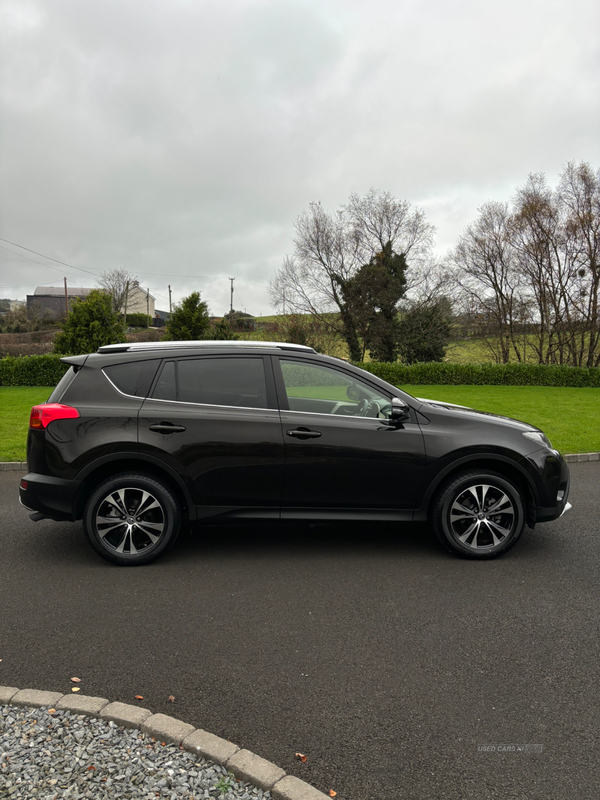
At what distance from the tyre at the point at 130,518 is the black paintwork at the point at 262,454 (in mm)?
139

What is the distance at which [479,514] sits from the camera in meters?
5.11

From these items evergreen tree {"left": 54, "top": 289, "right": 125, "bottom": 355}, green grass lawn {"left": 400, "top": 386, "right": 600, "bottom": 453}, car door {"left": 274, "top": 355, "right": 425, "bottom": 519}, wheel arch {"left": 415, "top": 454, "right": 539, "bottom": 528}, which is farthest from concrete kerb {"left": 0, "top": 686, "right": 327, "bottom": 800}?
evergreen tree {"left": 54, "top": 289, "right": 125, "bottom": 355}

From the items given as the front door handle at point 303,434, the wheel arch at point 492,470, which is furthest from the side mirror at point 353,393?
the wheel arch at point 492,470

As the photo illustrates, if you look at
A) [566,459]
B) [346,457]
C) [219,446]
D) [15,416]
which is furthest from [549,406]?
[219,446]

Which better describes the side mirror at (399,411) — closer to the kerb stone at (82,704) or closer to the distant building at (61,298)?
the kerb stone at (82,704)

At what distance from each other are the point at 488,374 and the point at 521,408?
1079 cm

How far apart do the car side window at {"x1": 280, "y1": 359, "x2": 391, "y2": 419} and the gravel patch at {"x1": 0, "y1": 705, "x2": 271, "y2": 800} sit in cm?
299

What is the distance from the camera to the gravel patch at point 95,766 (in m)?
2.30

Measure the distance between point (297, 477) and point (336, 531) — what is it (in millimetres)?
1366

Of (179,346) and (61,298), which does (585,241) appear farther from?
(61,298)

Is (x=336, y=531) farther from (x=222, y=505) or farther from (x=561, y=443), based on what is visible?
(x=561, y=443)

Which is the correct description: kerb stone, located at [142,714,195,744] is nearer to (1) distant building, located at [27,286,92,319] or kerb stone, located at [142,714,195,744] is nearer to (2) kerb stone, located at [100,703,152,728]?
(2) kerb stone, located at [100,703,152,728]

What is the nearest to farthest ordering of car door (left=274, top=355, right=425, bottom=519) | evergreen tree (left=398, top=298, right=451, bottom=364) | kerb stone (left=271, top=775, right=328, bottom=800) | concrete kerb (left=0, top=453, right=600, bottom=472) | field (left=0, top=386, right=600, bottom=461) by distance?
kerb stone (left=271, top=775, right=328, bottom=800) < car door (left=274, top=355, right=425, bottom=519) < concrete kerb (left=0, top=453, right=600, bottom=472) < field (left=0, top=386, right=600, bottom=461) < evergreen tree (left=398, top=298, right=451, bottom=364)

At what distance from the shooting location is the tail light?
4.92 meters
